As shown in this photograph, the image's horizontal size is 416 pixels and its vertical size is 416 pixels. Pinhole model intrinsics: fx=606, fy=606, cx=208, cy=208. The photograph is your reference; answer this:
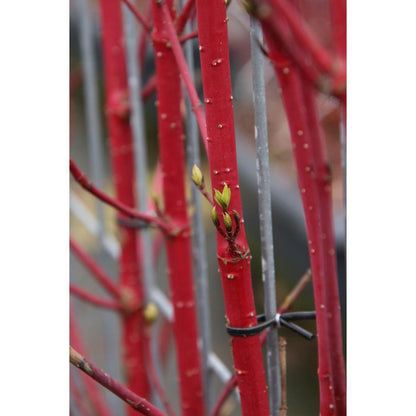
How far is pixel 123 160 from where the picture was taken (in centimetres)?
106

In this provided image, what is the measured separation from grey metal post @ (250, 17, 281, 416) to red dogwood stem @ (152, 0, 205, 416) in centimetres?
18

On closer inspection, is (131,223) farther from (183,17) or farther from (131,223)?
(183,17)

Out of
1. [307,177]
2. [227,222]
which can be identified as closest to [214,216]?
[227,222]

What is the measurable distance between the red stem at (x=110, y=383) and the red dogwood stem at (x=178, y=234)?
0.23 meters

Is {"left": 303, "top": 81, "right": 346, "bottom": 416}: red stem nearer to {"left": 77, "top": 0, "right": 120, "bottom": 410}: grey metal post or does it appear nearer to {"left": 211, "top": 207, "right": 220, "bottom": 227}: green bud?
{"left": 211, "top": 207, "right": 220, "bottom": 227}: green bud

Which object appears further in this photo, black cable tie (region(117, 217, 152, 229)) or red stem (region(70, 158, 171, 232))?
black cable tie (region(117, 217, 152, 229))

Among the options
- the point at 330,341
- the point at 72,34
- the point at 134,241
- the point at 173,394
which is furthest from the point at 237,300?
the point at 72,34

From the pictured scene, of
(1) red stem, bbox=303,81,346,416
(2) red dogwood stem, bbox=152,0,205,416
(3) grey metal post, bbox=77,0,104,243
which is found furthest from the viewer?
(3) grey metal post, bbox=77,0,104,243

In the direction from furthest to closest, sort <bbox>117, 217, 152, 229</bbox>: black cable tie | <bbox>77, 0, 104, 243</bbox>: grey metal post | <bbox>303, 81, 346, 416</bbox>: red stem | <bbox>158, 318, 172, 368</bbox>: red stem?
1. <bbox>158, 318, 172, 368</bbox>: red stem
2. <bbox>77, 0, 104, 243</bbox>: grey metal post
3. <bbox>117, 217, 152, 229</bbox>: black cable tie
4. <bbox>303, 81, 346, 416</bbox>: red stem

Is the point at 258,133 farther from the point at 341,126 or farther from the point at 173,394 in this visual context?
the point at 173,394

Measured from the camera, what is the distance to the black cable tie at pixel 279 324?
0.61 metres

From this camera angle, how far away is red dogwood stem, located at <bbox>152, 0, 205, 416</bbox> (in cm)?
76

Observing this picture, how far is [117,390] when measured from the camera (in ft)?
1.94

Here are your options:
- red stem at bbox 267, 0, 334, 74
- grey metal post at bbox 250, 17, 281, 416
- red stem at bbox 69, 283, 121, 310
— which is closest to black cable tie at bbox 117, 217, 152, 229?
red stem at bbox 69, 283, 121, 310
